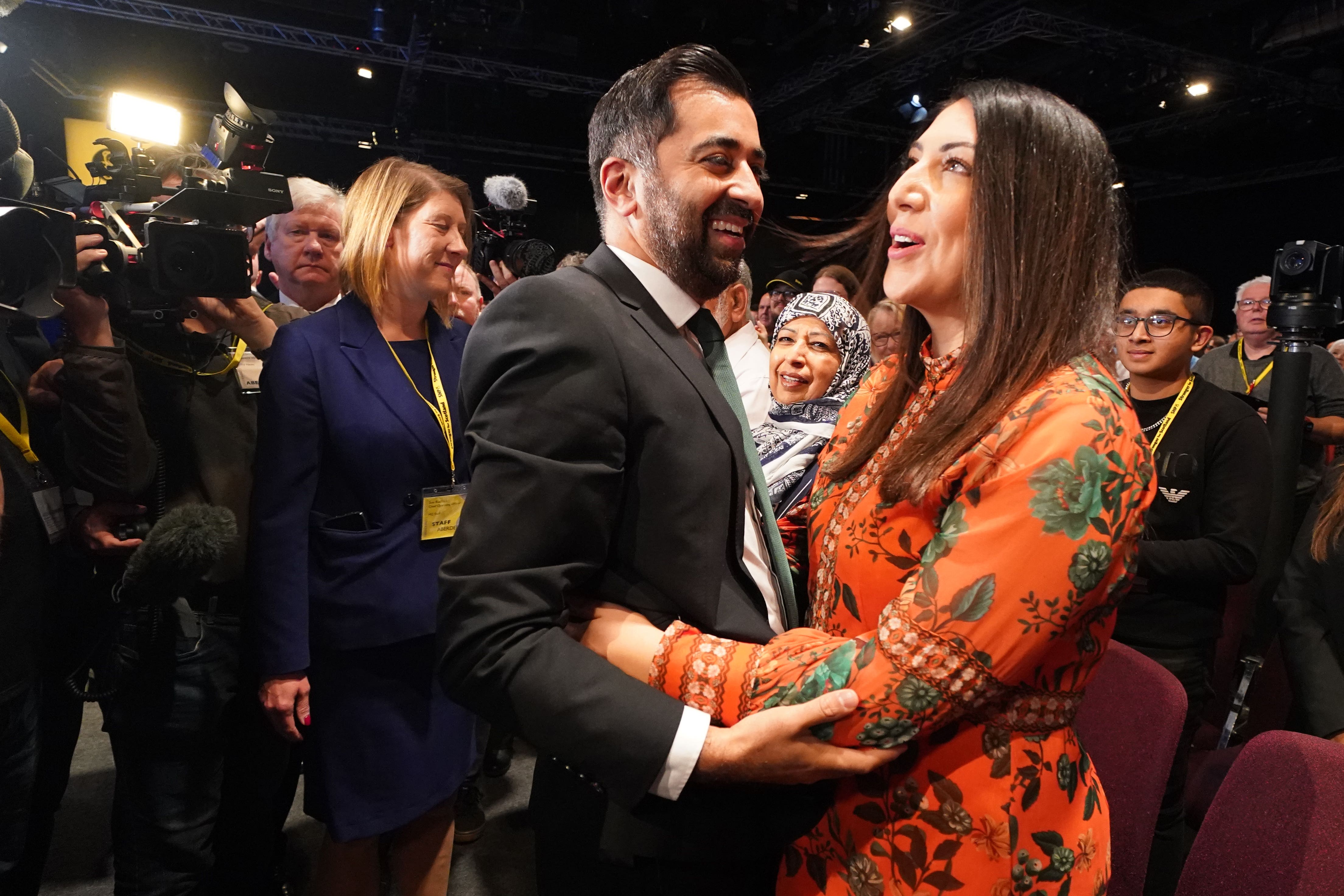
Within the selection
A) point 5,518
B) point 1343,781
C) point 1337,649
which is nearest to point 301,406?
point 5,518

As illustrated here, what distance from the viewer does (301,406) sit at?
166cm

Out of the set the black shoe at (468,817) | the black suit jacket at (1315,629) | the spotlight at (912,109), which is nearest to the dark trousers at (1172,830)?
the black suit jacket at (1315,629)

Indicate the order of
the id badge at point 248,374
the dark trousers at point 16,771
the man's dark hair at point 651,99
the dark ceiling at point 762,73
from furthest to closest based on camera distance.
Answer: the dark ceiling at point 762,73 < the id badge at point 248,374 < the dark trousers at point 16,771 < the man's dark hair at point 651,99

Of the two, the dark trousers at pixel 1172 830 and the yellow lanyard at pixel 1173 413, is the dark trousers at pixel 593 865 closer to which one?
the dark trousers at pixel 1172 830

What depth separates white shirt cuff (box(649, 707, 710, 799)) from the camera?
2.72 ft

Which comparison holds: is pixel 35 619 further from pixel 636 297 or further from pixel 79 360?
pixel 636 297

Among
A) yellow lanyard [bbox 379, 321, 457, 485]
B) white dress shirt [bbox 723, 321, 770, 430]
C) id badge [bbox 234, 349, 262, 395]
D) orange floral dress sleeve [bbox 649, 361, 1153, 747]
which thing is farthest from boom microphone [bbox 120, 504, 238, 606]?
white dress shirt [bbox 723, 321, 770, 430]

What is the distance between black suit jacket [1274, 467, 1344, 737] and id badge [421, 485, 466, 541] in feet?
6.04

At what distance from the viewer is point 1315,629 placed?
67.6 inches

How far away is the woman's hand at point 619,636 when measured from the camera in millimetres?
890

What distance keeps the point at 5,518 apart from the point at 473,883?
1.63 metres

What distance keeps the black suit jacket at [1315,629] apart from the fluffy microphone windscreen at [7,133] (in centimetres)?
267

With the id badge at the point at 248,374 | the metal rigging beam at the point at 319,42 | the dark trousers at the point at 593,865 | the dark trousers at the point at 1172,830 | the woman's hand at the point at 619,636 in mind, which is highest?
the metal rigging beam at the point at 319,42

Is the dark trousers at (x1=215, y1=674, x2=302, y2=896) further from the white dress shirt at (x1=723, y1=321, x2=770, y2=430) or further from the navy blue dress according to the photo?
the white dress shirt at (x1=723, y1=321, x2=770, y2=430)
